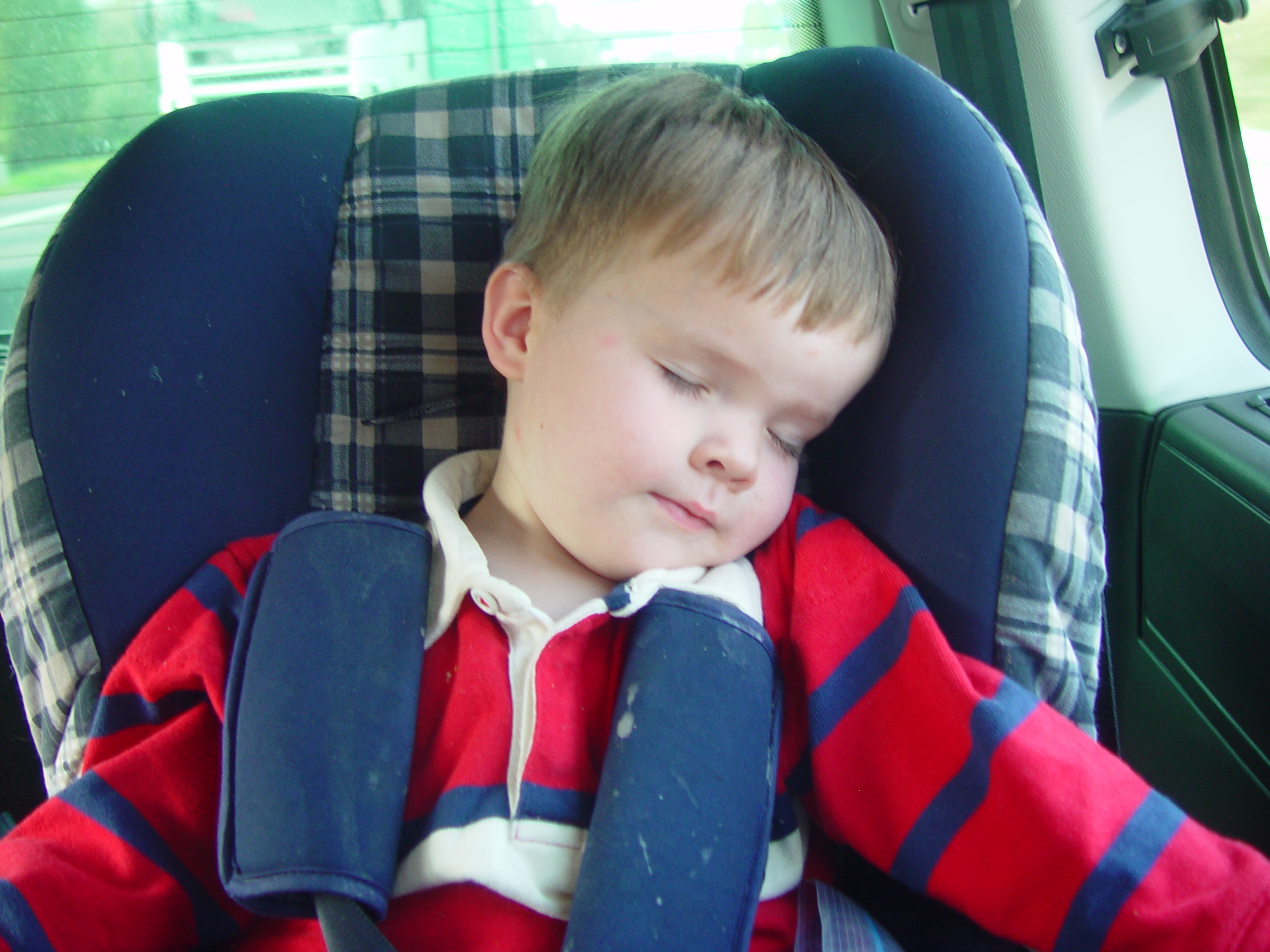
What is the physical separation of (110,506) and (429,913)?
0.54 m

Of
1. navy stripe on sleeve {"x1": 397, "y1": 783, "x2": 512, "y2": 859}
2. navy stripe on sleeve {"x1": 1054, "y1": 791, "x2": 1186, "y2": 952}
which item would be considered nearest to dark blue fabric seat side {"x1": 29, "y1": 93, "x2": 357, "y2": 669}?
navy stripe on sleeve {"x1": 397, "y1": 783, "x2": 512, "y2": 859}

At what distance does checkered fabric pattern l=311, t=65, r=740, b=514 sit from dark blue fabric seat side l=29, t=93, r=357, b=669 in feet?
0.11

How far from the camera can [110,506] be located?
0.94 m

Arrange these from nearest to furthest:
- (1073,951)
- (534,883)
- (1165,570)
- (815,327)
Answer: (1073,951) → (534,883) → (815,327) → (1165,570)

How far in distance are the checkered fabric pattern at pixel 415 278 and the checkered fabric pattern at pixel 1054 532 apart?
0.54 metres

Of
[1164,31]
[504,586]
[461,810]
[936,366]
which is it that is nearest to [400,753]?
[461,810]

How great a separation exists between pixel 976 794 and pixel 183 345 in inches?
36.7

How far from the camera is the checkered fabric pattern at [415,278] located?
1.13 m

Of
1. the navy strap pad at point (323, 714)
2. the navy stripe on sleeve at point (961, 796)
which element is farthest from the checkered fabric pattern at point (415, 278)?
the navy stripe on sleeve at point (961, 796)

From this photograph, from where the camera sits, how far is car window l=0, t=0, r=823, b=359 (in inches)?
62.8

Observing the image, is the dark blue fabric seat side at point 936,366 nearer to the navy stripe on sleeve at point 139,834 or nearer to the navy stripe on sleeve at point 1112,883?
the navy stripe on sleeve at point 1112,883

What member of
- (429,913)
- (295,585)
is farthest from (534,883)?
(295,585)

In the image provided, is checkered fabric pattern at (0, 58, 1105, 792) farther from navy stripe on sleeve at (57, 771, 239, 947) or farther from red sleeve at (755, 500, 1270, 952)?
red sleeve at (755, 500, 1270, 952)

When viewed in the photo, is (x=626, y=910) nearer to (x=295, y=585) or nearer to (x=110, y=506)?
(x=295, y=585)
